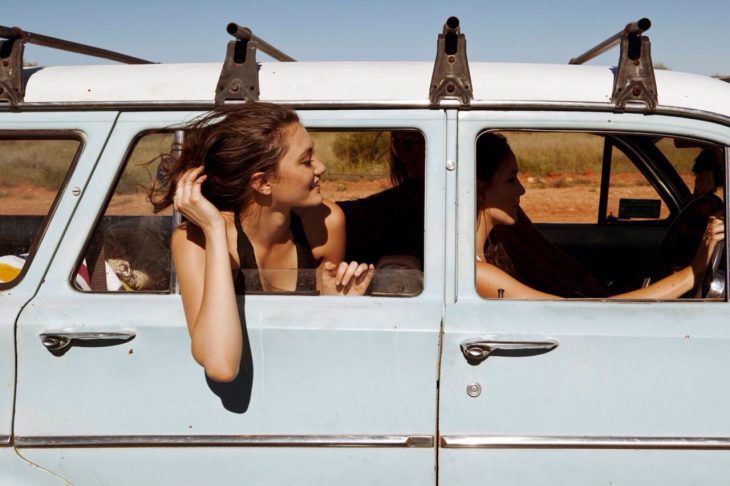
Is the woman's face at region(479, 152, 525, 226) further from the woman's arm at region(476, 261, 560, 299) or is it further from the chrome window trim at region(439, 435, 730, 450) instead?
the chrome window trim at region(439, 435, 730, 450)

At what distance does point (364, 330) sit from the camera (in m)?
2.50

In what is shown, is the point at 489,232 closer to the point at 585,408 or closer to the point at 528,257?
the point at 528,257

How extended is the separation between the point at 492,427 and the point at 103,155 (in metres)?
1.41

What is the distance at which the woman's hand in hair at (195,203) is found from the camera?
2.55 m

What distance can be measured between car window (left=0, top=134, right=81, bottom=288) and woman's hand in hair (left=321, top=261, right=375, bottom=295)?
87 centimetres

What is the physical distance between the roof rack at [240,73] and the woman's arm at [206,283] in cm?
26

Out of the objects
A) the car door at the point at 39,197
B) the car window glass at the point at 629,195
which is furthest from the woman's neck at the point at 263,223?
the car window glass at the point at 629,195

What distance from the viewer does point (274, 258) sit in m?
2.80

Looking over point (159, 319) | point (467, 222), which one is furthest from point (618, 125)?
point (159, 319)

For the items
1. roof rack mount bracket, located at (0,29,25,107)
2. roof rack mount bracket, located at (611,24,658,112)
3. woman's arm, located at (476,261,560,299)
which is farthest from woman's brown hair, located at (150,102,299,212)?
roof rack mount bracket, located at (611,24,658,112)

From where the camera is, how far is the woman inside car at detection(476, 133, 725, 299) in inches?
107

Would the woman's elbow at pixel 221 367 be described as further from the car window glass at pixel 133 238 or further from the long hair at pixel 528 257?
the long hair at pixel 528 257

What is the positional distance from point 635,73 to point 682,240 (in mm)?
723
